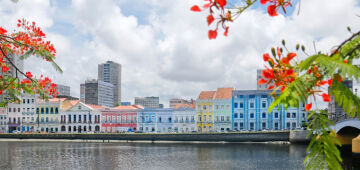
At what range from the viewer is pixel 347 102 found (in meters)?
1.78

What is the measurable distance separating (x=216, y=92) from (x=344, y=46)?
85.9m

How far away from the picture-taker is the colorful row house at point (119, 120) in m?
92.4

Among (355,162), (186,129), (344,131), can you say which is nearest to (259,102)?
(186,129)

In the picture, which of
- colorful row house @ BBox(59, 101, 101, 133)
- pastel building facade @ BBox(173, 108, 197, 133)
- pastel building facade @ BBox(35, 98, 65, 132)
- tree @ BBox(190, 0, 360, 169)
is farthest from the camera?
pastel building facade @ BBox(35, 98, 65, 132)

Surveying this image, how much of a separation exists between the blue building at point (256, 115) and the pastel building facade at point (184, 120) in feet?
30.5

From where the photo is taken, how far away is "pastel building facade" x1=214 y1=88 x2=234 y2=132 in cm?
8456

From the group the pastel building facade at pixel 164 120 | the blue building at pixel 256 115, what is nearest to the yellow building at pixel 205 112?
the blue building at pixel 256 115

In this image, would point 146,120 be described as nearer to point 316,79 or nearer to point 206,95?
point 206,95

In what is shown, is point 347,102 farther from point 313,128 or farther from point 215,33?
point 215,33

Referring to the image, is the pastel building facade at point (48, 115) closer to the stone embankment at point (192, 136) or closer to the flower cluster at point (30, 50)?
the stone embankment at point (192, 136)

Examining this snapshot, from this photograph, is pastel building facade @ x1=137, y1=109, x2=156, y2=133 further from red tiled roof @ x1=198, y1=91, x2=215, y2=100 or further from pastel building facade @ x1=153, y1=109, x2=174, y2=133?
red tiled roof @ x1=198, y1=91, x2=215, y2=100

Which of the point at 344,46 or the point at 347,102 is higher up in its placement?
the point at 344,46

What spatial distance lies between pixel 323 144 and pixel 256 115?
8261cm

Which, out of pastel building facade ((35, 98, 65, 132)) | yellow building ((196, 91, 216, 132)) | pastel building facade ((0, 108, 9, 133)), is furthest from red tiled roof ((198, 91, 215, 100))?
pastel building facade ((0, 108, 9, 133))
